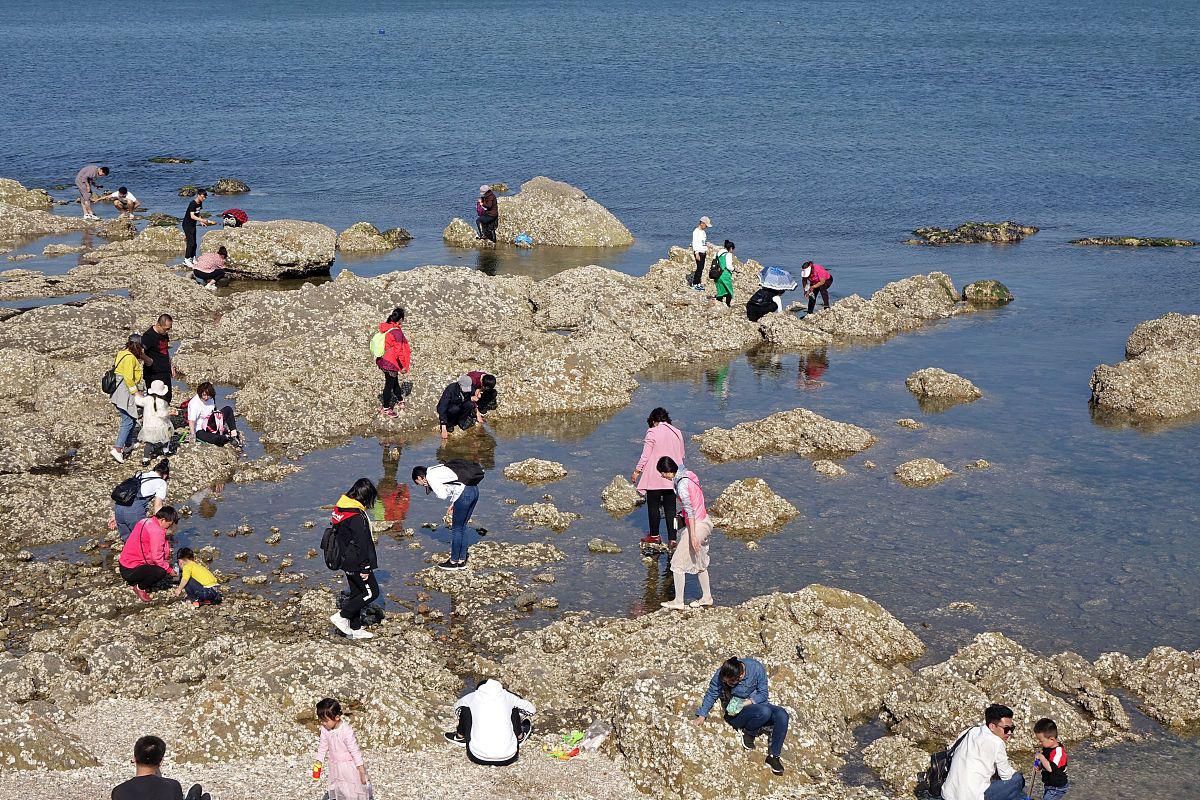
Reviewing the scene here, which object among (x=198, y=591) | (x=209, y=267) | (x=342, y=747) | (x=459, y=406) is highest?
(x=209, y=267)

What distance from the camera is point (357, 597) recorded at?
53.0 feet

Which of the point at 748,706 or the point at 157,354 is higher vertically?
the point at 157,354

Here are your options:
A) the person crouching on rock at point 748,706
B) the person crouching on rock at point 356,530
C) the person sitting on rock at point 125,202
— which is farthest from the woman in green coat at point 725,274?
the person sitting on rock at point 125,202

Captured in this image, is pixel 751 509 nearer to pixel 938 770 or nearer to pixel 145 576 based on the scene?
pixel 938 770

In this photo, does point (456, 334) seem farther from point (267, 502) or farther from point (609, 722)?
point (609, 722)

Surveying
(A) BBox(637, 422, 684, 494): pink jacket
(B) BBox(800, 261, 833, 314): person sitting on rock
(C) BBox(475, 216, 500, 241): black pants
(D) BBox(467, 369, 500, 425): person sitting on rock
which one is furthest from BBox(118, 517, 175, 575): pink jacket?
(C) BBox(475, 216, 500, 241): black pants

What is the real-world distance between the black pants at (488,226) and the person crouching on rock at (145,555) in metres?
25.2

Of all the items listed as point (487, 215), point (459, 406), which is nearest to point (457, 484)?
point (459, 406)

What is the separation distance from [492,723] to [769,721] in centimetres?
324

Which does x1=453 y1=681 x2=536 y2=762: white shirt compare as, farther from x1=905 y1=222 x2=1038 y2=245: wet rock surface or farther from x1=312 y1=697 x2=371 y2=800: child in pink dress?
x1=905 y1=222 x2=1038 y2=245: wet rock surface

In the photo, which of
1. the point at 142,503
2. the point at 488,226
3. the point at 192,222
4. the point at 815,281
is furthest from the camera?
the point at 488,226

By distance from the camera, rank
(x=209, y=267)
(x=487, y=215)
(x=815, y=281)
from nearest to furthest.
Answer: (x=815, y=281), (x=209, y=267), (x=487, y=215)

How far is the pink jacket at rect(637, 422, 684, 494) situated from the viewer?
18094mm

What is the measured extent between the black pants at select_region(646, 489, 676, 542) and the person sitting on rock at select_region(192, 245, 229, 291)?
20153 millimetres
